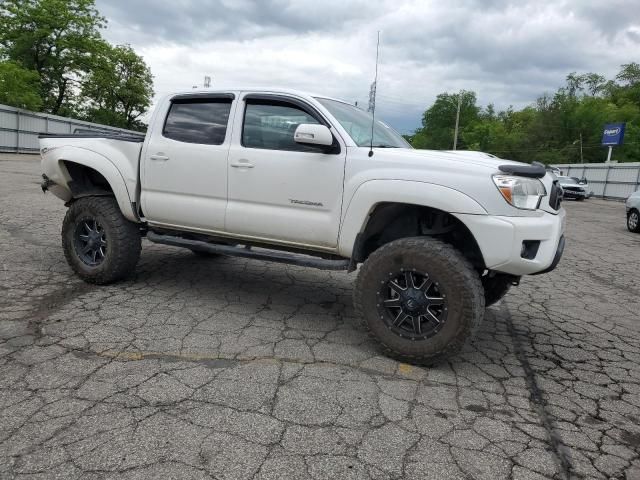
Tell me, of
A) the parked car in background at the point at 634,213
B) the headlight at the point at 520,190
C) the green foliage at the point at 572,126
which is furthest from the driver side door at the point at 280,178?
the green foliage at the point at 572,126

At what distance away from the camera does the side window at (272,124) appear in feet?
13.1

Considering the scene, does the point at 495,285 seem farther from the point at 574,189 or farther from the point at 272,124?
the point at 574,189

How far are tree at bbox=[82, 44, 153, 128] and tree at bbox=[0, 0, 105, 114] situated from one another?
12.5 ft

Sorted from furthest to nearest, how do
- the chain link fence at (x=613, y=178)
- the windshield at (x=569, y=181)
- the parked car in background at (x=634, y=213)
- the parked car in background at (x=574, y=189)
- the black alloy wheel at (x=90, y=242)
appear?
the chain link fence at (x=613, y=178) → the windshield at (x=569, y=181) → the parked car in background at (x=574, y=189) → the parked car in background at (x=634, y=213) → the black alloy wheel at (x=90, y=242)

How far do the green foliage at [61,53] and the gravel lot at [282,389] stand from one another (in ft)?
99.5

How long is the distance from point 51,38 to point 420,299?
145 feet

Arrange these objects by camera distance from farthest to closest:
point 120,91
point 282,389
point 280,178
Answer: point 120,91 → point 280,178 → point 282,389

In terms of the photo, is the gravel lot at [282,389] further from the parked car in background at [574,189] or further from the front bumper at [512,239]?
the parked car in background at [574,189]

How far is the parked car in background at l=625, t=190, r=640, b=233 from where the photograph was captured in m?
12.4

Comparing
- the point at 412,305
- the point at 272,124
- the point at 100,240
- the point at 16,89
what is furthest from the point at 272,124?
the point at 16,89

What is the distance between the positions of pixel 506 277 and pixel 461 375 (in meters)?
0.89

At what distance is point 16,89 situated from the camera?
2914 centimetres

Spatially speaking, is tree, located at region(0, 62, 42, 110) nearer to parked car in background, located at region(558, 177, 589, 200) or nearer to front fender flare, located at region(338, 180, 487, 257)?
parked car in background, located at region(558, 177, 589, 200)

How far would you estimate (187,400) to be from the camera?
9.28 feet
